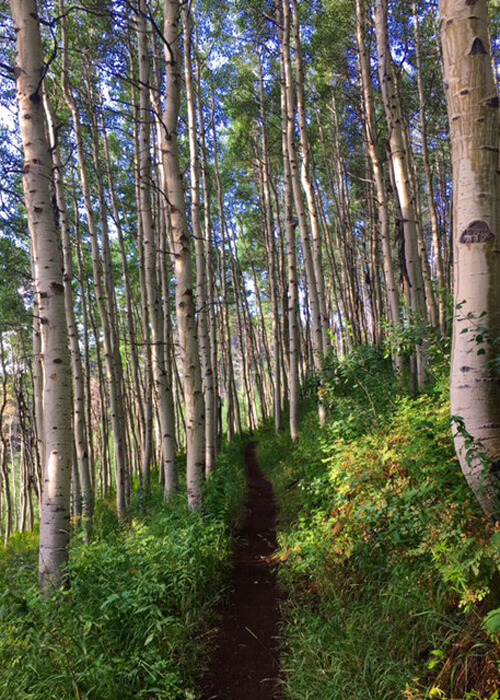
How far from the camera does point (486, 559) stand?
7.72 feet

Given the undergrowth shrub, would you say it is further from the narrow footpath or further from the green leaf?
the narrow footpath

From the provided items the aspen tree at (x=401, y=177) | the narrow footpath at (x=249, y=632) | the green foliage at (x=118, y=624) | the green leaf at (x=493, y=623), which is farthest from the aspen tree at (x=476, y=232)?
the aspen tree at (x=401, y=177)

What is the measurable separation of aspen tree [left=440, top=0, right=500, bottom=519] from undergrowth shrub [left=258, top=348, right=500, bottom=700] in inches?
14.7

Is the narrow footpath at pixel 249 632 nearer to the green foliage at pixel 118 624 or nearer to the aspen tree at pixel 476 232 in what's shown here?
the green foliage at pixel 118 624

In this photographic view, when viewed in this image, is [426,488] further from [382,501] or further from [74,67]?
[74,67]

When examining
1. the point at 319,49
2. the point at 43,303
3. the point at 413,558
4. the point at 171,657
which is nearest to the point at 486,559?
the point at 413,558

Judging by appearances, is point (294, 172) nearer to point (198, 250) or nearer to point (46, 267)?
point (198, 250)

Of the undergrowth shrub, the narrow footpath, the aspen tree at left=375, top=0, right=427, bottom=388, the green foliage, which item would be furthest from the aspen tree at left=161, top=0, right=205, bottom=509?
the aspen tree at left=375, top=0, right=427, bottom=388

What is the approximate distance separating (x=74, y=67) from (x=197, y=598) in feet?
37.4

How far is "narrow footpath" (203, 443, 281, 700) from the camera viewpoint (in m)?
2.97

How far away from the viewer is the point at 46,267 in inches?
161

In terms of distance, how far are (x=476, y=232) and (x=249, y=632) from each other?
12.0 feet

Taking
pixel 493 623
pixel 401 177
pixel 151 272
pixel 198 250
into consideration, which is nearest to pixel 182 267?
pixel 151 272

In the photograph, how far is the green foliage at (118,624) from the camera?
2.66 metres
